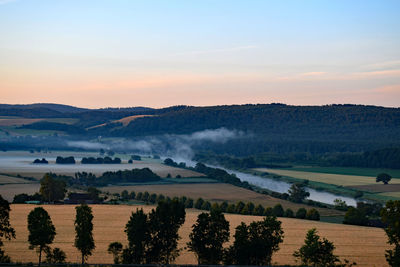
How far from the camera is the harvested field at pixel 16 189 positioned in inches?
3616

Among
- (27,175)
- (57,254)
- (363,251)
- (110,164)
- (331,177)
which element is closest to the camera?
(57,254)

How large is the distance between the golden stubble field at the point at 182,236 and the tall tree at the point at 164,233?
122cm

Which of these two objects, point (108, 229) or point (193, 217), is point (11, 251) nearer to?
point (108, 229)

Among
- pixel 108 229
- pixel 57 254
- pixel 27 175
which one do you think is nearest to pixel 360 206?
pixel 108 229

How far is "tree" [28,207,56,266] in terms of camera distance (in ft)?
154

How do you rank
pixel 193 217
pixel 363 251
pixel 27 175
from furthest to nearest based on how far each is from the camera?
pixel 27 175, pixel 193 217, pixel 363 251

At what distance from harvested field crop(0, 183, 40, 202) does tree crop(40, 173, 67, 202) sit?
16.9ft

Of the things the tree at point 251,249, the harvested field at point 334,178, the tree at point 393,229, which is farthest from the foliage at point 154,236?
the harvested field at point 334,178

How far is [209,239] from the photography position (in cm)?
4803

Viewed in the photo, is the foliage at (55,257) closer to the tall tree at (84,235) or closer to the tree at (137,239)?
the tall tree at (84,235)

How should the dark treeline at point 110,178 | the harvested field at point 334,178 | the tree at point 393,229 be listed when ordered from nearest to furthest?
1. the tree at point 393,229
2. the dark treeline at point 110,178
3. the harvested field at point 334,178

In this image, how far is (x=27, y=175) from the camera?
125812 millimetres

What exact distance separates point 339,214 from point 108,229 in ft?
114

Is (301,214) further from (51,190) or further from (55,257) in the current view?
(55,257)
